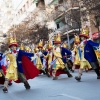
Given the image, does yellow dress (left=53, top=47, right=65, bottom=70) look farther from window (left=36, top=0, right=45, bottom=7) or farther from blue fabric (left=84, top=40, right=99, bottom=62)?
window (left=36, top=0, right=45, bottom=7)

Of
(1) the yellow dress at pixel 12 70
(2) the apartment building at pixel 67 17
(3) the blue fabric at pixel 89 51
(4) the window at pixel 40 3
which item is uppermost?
(4) the window at pixel 40 3

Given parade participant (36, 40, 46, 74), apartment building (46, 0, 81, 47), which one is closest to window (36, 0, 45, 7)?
apartment building (46, 0, 81, 47)

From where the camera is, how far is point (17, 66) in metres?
10.1

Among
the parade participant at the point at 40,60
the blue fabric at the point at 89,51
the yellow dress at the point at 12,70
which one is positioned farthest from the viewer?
the parade participant at the point at 40,60

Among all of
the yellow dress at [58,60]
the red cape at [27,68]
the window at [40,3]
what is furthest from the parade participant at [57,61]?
the window at [40,3]

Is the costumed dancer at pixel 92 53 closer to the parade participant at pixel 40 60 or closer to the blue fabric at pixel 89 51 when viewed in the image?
the blue fabric at pixel 89 51

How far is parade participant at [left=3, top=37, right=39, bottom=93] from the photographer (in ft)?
32.1

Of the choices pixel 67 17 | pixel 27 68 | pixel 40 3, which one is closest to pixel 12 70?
pixel 27 68

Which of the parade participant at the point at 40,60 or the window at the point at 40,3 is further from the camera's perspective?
the window at the point at 40,3

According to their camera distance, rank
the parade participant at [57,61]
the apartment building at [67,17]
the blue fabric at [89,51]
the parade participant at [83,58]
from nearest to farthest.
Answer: the parade participant at [83,58]
the blue fabric at [89,51]
the parade participant at [57,61]
the apartment building at [67,17]

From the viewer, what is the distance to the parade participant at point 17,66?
978 centimetres

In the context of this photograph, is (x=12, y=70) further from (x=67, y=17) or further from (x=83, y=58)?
(x=67, y=17)

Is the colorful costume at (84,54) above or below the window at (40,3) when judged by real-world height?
below

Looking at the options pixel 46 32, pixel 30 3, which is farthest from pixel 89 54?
pixel 30 3
